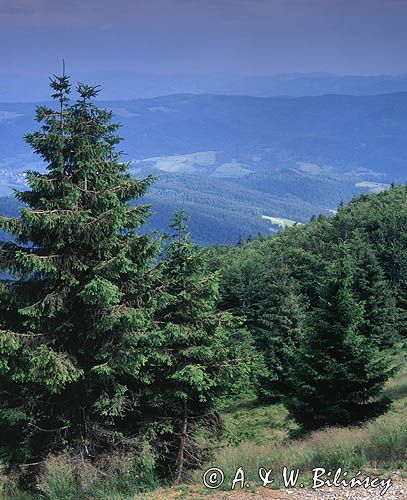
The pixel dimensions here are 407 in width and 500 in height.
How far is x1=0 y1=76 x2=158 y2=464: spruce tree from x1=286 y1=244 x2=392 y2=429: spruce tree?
718cm

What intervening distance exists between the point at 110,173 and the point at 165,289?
327 centimetres

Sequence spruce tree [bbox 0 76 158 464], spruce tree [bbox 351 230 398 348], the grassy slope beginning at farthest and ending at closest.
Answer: spruce tree [bbox 351 230 398 348]
spruce tree [bbox 0 76 158 464]
the grassy slope

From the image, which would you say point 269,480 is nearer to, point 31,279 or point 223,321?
point 223,321

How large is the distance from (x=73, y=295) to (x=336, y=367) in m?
9.43

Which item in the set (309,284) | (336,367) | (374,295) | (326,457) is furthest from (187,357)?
(309,284)

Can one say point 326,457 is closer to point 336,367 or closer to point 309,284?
point 336,367

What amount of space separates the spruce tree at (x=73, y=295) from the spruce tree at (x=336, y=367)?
Result: 23.6 feet

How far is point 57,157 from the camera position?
12516 millimetres

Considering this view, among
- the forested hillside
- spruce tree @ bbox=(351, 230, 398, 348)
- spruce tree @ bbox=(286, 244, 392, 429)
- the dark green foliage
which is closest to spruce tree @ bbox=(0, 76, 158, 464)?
the forested hillside

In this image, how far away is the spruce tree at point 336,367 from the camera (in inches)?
690

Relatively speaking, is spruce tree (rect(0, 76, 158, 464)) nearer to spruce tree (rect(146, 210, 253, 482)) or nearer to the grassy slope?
spruce tree (rect(146, 210, 253, 482))

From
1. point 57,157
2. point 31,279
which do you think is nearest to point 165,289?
point 31,279

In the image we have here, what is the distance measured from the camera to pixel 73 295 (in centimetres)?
1238

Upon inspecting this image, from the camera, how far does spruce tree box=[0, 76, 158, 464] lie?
38.7ft
